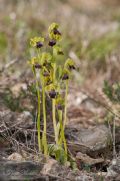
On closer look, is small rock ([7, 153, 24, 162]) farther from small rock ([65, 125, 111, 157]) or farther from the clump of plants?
small rock ([65, 125, 111, 157])

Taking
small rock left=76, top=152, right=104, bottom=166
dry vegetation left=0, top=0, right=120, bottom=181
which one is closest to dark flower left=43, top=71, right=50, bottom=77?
dry vegetation left=0, top=0, right=120, bottom=181

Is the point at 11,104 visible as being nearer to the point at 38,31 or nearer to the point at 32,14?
the point at 38,31

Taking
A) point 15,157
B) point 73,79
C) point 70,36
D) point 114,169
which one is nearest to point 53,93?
point 15,157

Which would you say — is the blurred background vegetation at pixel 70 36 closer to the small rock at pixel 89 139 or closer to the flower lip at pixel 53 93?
the small rock at pixel 89 139

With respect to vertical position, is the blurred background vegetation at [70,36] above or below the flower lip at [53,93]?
above

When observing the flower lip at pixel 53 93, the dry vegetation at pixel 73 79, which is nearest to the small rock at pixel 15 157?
the dry vegetation at pixel 73 79

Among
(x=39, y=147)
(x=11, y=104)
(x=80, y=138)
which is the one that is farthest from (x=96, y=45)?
(x=39, y=147)

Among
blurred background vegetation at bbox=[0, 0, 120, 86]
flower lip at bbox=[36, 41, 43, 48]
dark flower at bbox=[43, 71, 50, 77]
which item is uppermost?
blurred background vegetation at bbox=[0, 0, 120, 86]

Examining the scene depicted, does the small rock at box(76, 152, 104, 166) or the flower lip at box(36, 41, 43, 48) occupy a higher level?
the flower lip at box(36, 41, 43, 48)

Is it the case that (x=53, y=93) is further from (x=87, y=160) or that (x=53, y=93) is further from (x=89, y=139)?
(x=89, y=139)
